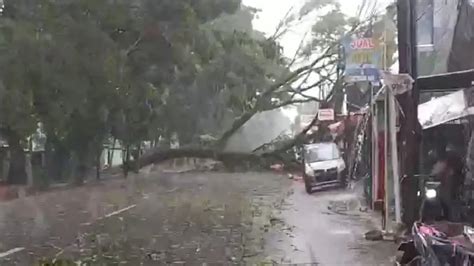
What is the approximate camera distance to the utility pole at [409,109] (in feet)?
45.6

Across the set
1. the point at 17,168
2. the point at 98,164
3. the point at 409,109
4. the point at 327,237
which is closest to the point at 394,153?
the point at 409,109

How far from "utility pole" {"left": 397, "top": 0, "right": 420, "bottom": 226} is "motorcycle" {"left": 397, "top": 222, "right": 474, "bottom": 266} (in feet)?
15.6

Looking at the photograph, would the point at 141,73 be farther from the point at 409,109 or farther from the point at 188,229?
the point at 409,109

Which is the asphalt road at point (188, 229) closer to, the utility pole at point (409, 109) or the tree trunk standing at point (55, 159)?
the utility pole at point (409, 109)

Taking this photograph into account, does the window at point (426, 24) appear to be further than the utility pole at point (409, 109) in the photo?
Yes

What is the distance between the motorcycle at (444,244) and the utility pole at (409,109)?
187 inches

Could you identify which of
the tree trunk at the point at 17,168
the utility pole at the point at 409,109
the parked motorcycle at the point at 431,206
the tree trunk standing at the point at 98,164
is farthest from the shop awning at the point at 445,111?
A: the tree trunk standing at the point at 98,164

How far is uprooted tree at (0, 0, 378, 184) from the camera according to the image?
91.7ft

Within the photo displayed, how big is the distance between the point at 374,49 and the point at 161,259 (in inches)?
262

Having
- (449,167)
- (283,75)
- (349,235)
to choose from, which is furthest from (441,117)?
(283,75)

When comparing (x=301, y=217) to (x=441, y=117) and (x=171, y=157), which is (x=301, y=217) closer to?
(x=441, y=117)

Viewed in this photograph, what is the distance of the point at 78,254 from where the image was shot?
13.0m

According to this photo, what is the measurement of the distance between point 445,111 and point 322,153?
1688cm

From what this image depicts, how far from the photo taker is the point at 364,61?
1648 cm
